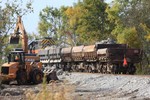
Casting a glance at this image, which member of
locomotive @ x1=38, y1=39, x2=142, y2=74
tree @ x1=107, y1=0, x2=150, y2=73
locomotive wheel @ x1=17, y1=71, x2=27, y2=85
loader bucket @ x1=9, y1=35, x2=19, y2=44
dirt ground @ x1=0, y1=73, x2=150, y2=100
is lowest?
dirt ground @ x1=0, y1=73, x2=150, y2=100

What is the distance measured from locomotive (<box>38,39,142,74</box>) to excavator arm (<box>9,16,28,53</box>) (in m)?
6.47

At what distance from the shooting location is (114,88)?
77.8 feet

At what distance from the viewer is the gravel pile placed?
19359 millimetres

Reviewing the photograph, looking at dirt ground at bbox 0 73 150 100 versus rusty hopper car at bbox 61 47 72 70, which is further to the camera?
rusty hopper car at bbox 61 47 72 70

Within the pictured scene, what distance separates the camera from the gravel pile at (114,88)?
762 inches

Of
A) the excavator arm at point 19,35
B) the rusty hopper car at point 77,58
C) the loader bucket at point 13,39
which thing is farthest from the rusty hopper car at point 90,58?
the loader bucket at point 13,39

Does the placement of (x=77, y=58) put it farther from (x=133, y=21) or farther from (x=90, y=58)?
(x=133, y=21)

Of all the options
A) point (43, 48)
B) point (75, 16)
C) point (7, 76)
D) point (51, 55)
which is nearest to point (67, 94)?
point (7, 76)

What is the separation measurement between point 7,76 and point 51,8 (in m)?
62.6

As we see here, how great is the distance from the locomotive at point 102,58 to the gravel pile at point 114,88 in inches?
153

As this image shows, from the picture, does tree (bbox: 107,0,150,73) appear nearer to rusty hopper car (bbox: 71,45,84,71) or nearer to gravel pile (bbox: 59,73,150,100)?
rusty hopper car (bbox: 71,45,84,71)

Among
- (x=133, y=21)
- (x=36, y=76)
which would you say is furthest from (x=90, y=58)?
(x=133, y=21)

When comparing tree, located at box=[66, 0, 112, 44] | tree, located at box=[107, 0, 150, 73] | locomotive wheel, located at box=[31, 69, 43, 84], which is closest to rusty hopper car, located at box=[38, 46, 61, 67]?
tree, located at box=[107, 0, 150, 73]

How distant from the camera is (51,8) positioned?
90750 millimetres
